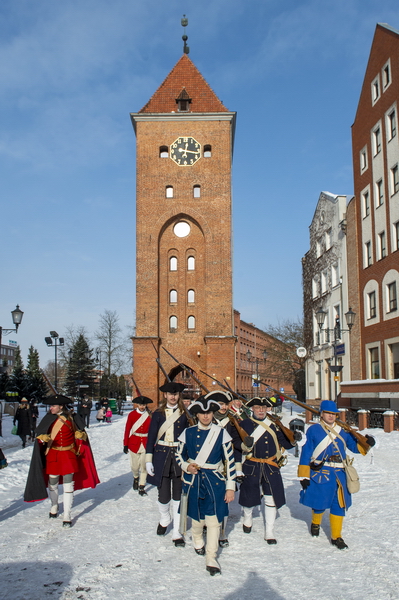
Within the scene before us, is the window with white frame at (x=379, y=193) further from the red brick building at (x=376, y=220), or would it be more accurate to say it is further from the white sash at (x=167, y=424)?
the white sash at (x=167, y=424)

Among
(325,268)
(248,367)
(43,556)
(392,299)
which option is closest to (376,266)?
(392,299)

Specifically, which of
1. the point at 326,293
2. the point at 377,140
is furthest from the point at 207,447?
the point at 326,293

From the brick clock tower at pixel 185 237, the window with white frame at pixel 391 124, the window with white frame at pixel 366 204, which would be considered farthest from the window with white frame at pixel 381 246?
the brick clock tower at pixel 185 237

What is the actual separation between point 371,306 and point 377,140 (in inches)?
318

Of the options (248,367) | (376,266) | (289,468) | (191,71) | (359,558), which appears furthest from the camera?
(248,367)

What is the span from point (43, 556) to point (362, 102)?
28010 millimetres

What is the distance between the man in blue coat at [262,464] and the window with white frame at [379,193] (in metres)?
21.0

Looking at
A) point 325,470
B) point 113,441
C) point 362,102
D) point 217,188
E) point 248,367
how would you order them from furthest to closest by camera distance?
point 248,367
point 217,188
point 362,102
point 113,441
point 325,470

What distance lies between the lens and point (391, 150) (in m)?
24.8

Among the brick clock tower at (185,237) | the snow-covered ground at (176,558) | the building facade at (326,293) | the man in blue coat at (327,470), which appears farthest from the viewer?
the brick clock tower at (185,237)

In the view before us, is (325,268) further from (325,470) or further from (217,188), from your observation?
(325,470)

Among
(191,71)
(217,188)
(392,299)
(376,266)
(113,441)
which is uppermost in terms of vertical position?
(191,71)

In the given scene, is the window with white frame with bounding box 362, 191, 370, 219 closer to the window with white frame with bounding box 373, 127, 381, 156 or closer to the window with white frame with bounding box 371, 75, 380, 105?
the window with white frame with bounding box 373, 127, 381, 156

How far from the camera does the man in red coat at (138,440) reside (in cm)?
1040
